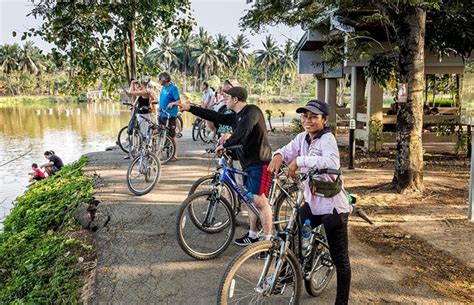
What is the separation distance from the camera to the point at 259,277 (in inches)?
119

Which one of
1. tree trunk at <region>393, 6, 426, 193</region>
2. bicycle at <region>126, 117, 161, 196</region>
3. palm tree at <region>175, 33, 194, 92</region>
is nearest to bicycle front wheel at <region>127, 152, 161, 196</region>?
bicycle at <region>126, 117, 161, 196</region>

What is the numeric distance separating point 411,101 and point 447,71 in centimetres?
598

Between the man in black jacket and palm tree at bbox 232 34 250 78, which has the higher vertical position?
palm tree at bbox 232 34 250 78

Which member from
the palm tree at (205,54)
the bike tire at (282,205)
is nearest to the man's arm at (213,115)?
the bike tire at (282,205)

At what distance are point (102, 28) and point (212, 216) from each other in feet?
21.4

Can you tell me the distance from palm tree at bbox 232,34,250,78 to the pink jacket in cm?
6503

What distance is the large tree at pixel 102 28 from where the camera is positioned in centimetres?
816

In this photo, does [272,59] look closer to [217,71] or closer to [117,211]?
[217,71]

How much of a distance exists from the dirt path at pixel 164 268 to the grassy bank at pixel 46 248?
1.05 feet

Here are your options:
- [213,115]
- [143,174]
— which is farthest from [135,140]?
[213,115]

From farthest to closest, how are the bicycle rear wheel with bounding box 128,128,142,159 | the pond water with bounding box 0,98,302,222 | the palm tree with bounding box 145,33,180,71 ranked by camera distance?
Answer: the palm tree with bounding box 145,33,180,71 → the pond water with bounding box 0,98,302,222 → the bicycle rear wheel with bounding box 128,128,142,159

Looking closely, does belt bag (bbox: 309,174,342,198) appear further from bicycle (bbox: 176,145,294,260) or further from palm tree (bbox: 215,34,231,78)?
palm tree (bbox: 215,34,231,78)

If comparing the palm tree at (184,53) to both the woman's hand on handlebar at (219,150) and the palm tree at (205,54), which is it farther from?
the woman's hand on handlebar at (219,150)

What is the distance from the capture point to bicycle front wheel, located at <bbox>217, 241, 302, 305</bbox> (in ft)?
9.21
